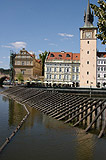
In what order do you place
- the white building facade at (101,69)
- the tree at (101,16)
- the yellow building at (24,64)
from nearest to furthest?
the tree at (101,16) < the white building facade at (101,69) < the yellow building at (24,64)

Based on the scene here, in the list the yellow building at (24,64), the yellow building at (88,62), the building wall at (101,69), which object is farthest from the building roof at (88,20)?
the yellow building at (24,64)

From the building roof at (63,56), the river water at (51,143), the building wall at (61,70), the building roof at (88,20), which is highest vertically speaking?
the building roof at (88,20)

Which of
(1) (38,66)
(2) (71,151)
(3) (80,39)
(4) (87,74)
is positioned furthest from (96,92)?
(1) (38,66)

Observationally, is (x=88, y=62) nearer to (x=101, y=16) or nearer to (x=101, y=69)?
(x=101, y=69)

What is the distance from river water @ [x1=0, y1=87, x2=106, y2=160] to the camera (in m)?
8.72

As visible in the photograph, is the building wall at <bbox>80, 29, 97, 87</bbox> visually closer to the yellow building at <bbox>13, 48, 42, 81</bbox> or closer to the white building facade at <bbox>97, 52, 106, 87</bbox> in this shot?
the white building facade at <bbox>97, 52, 106, 87</bbox>

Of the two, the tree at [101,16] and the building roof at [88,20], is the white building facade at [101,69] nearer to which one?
the building roof at [88,20]

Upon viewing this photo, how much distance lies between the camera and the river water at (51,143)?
28.6 feet

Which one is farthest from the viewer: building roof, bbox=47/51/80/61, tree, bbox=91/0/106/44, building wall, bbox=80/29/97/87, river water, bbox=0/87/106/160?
building roof, bbox=47/51/80/61

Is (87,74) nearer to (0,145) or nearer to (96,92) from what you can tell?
(96,92)

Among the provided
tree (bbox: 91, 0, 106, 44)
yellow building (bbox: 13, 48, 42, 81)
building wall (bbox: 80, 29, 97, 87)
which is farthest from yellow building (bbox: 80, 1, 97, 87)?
tree (bbox: 91, 0, 106, 44)

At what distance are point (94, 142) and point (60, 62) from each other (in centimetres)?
6228

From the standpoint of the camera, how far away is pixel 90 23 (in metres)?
67.0

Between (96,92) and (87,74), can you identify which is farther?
(87,74)
